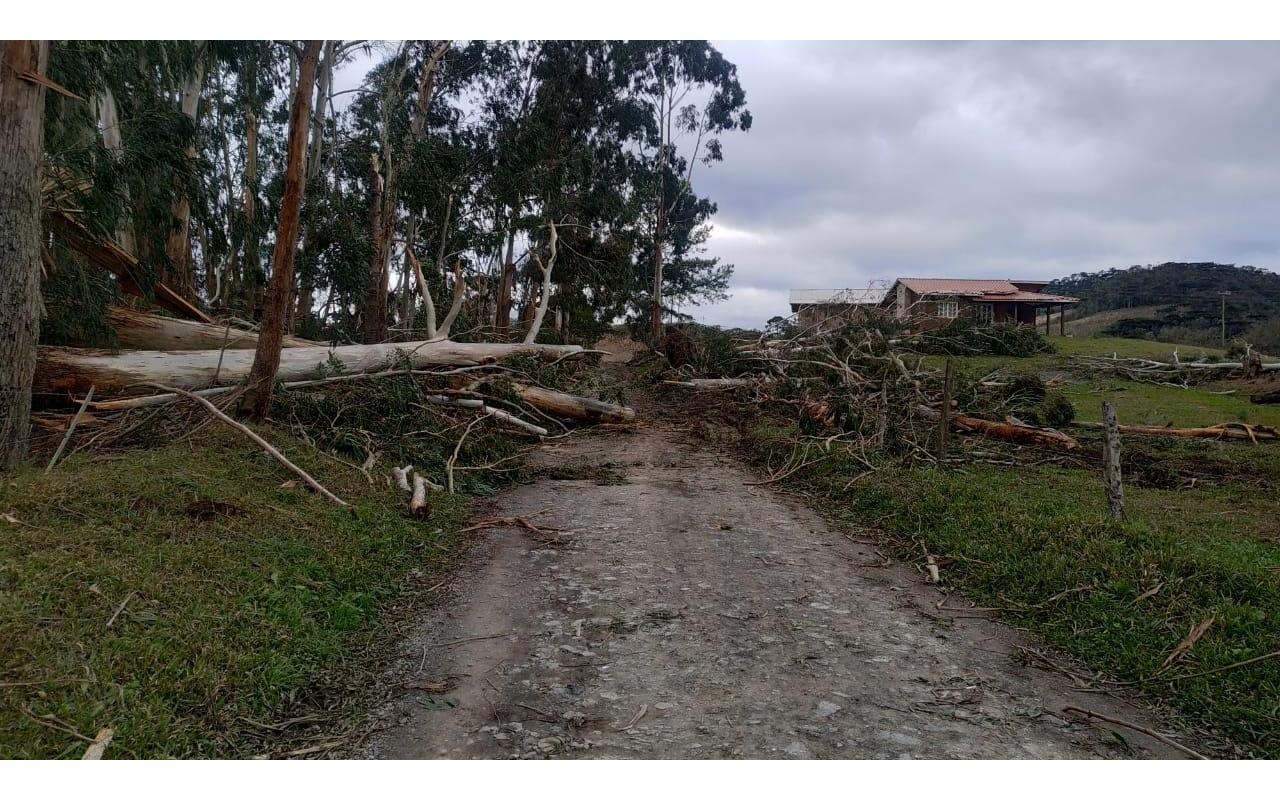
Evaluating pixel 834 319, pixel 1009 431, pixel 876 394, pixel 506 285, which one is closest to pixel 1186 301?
pixel 834 319

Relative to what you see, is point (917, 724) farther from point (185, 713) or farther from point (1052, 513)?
point (1052, 513)

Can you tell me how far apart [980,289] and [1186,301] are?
15.2 metres

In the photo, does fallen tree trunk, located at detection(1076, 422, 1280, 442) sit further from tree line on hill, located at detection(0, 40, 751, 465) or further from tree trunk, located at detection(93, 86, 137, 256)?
tree trunk, located at detection(93, 86, 137, 256)

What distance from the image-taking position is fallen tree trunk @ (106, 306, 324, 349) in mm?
9047

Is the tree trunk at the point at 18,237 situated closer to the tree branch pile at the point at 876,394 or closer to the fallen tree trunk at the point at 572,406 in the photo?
the fallen tree trunk at the point at 572,406

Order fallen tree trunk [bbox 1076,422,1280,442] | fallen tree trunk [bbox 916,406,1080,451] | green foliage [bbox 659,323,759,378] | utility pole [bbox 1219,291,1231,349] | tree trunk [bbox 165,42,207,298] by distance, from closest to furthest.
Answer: fallen tree trunk [bbox 916,406,1080,451] → fallen tree trunk [bbox 1076,422,1280,442] → tree trunk [bbox 165,42,207,298] → green foliage [bbox 659,323,759,378] → utility pole [bbox 1219,291,1231,349]

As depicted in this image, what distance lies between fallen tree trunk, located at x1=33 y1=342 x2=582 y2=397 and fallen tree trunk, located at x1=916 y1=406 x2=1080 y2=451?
24.4ft

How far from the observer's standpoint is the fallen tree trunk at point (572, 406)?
37.3ft

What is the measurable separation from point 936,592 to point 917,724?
1.93 metres

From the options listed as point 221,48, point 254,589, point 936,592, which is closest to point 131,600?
point 254,589

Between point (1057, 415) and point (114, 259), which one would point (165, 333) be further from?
point (1057, 415)

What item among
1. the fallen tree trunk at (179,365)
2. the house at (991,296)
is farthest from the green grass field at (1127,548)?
the house at (991,296)

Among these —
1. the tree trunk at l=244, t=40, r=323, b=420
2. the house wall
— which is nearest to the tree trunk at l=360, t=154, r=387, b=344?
the tree trunk at l=244, t=40, r=323, b=420

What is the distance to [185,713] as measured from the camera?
2.93 meters
